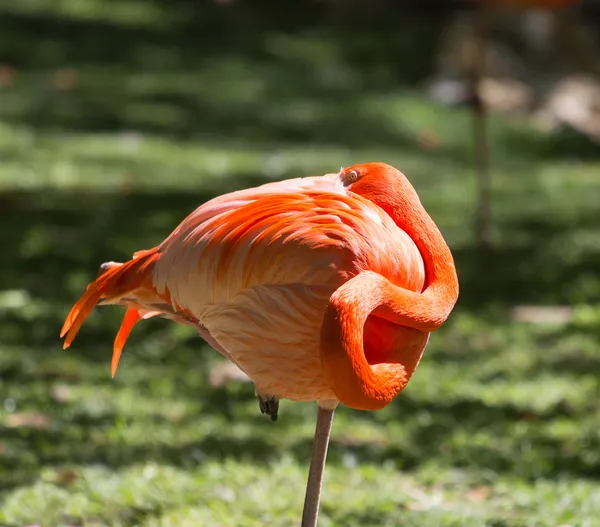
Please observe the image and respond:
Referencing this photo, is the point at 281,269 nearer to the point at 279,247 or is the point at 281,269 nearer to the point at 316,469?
the point at 279,247

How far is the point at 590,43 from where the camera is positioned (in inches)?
485

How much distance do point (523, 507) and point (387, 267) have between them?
168cm

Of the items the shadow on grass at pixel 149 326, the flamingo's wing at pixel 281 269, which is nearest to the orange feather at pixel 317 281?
the flamingo's wing at pixel 281 269

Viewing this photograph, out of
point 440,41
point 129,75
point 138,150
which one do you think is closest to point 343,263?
point 138,150

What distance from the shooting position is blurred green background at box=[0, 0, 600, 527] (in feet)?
Answer: 12.6

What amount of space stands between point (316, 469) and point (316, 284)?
0.44 meters

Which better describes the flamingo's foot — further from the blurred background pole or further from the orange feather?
the blurred background pole

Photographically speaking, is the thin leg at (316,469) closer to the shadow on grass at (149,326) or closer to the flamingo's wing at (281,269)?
the flamingo's wing at (281,269)

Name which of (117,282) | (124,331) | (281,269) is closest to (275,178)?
(124,331)

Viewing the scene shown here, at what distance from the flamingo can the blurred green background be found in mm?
1165

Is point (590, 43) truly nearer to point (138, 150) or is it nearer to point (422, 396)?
point (138, 150)

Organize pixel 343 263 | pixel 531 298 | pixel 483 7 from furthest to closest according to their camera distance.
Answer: pixel 483 7, pixel 531 298, pixel 343 263

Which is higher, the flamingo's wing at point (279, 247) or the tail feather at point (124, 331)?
the flamingo's wing at point (279, 247)

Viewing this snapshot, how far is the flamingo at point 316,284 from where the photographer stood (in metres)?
2.20
